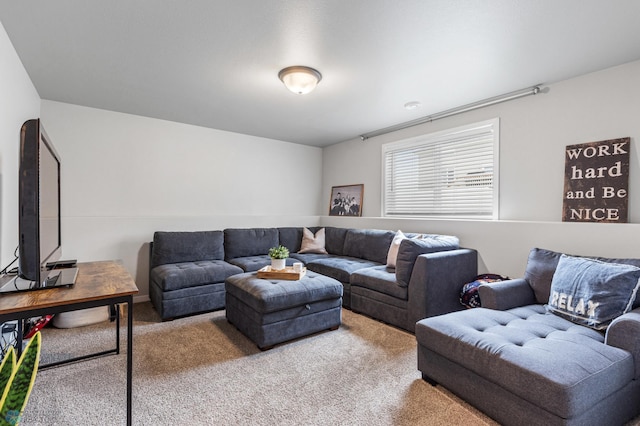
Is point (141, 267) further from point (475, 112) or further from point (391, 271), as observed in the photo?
point (475, 112)

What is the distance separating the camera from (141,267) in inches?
150

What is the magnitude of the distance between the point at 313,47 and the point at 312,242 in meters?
2.98

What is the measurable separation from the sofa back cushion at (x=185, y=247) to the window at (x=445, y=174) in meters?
2.40

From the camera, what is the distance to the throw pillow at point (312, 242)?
15.2 ft

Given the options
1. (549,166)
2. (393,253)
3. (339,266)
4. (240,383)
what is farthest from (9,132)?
(549,166)

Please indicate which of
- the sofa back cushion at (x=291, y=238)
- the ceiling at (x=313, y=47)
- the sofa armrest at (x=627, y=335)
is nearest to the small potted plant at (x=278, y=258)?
the ceiling at (x=313, y=47)

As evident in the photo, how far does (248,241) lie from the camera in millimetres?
4305

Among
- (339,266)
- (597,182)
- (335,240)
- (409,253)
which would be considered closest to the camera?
(597,182)

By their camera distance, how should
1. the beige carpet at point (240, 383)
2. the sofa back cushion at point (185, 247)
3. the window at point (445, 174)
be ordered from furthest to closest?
the sofa back cushion at point (185, 247) → the window at point (445, 174) → the beige carpet at point (240, 383)

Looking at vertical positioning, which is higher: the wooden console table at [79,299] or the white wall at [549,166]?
the white wall at [549,166]

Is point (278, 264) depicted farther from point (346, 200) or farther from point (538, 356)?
point (346, 200)

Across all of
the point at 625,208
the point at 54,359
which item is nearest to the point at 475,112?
the point at 625,208

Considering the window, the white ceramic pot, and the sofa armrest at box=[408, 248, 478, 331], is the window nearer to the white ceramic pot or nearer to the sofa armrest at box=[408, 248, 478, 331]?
the sofa armrest at box=[408, 248, 478, 331]

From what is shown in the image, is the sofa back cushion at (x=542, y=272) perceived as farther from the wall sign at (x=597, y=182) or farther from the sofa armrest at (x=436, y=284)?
the sofa armrest at (x=436, y=284)
